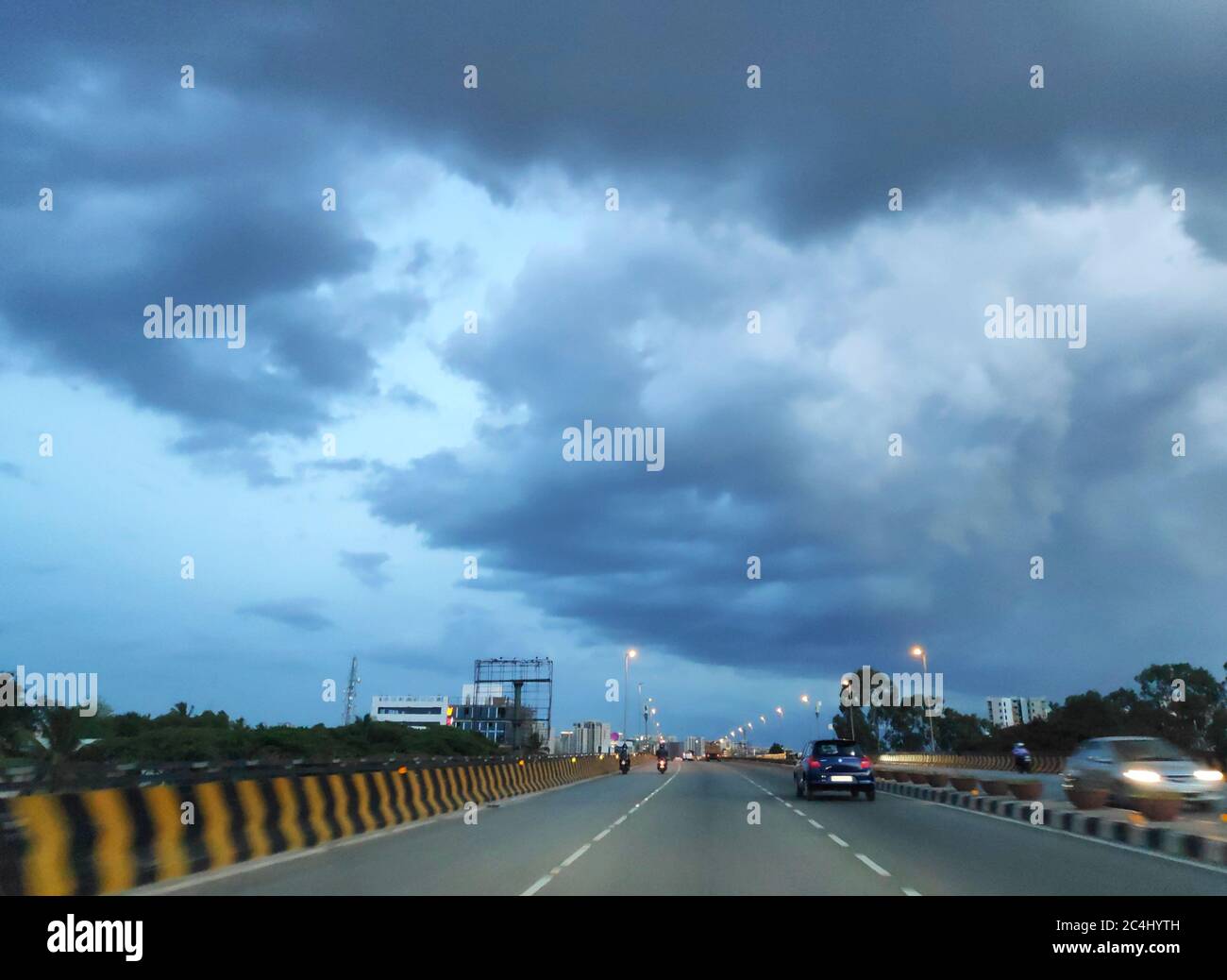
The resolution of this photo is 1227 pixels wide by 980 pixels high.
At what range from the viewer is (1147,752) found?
23875 millimetres

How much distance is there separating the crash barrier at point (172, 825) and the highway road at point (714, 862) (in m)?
0.37

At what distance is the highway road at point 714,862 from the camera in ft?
37.8

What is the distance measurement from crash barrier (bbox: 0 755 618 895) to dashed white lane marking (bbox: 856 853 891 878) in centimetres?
866

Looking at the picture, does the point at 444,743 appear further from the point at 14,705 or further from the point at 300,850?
the point at 300,850

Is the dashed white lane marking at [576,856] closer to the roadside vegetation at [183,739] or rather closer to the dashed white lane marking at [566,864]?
the dashed white lane marking at [566,864]

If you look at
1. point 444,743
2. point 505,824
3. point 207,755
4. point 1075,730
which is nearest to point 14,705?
point 207,755

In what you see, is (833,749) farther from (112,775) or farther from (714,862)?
(112,775)

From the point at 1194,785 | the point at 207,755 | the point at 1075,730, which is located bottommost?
the point at 1075,730

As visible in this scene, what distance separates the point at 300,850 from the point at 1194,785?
19221 mm

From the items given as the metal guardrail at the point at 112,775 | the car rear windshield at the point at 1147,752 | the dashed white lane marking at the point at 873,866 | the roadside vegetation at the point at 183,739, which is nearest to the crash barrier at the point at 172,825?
the metal guardrail at the point at 112,775

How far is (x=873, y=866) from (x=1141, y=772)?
41.6 feet

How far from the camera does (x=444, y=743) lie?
85.7 m

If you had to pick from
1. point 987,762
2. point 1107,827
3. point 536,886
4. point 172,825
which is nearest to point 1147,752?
point 1107,827
